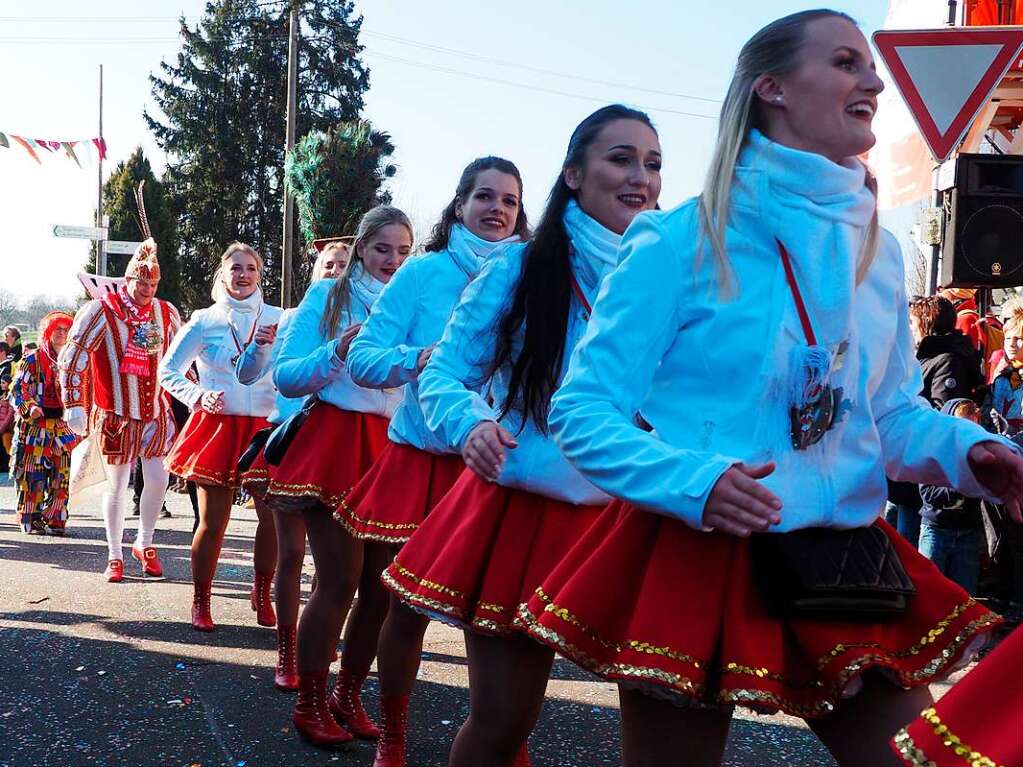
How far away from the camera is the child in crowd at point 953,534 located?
678cm

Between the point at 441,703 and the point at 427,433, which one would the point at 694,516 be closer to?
the point at 427,433

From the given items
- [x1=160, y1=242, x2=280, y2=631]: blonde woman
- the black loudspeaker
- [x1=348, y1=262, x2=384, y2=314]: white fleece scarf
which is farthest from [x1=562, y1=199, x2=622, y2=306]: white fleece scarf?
the black loudspeaker

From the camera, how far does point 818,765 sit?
4.50 meters

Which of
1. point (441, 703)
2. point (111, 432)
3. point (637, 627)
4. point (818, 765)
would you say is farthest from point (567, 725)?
point (111, 432)

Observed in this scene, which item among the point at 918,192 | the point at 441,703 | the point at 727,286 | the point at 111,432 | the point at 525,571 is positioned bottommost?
the point at 441,703

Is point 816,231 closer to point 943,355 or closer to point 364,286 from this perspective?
point 364,286

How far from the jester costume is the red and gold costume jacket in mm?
2976

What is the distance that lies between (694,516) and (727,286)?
0.42m

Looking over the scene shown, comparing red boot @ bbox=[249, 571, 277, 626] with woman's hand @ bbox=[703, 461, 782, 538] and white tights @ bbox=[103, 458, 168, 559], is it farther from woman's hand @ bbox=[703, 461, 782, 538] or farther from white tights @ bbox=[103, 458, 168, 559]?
woman's hand @ bbox=[703, 461, 782, 538]

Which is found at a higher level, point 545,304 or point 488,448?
point 545,304

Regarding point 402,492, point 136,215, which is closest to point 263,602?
point 402,492

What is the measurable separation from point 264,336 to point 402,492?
2018 mm

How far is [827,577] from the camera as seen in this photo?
195 centimetres

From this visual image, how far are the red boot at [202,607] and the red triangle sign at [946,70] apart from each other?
4.27m
